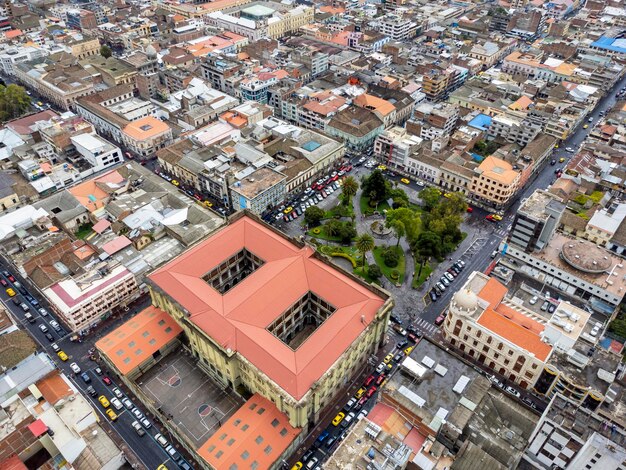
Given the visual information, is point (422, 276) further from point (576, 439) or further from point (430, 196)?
point (576, 439)

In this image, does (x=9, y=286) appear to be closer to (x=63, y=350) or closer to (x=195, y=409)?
(x=63, y=350)

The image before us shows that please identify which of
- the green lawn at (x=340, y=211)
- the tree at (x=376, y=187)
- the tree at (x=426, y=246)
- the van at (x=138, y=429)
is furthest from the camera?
the tree at (x=376, y=187)

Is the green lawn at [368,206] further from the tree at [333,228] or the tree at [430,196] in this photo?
the tree at [333,228]

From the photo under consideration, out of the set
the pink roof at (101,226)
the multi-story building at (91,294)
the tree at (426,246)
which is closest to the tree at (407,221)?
the tree at (426,246)

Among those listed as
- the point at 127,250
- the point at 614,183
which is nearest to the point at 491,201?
the point at 614,183

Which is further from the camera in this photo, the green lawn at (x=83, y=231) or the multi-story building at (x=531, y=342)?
the green lawn at (x=83, y=231)

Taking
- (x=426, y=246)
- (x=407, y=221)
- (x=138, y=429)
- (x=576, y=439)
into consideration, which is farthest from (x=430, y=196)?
(x=138, y=429)

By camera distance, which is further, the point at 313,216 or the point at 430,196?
the point at 430,196
